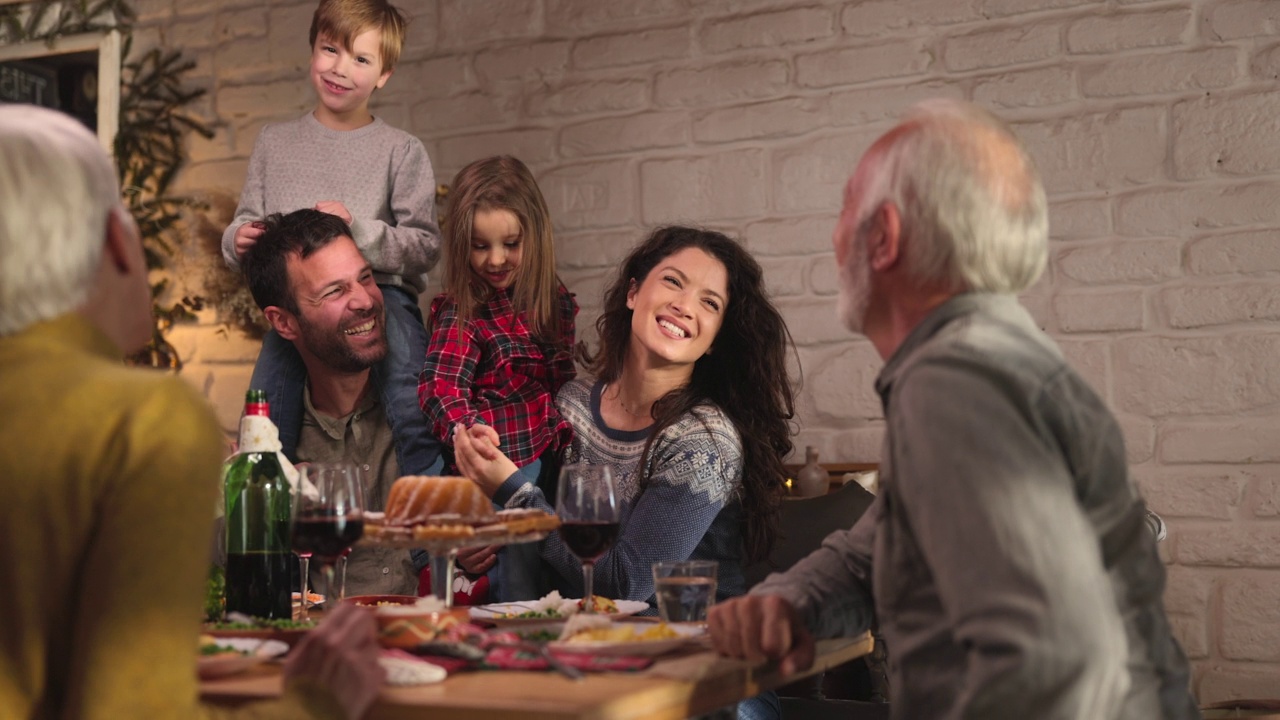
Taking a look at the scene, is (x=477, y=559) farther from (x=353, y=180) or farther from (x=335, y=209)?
(x=353, y=180)

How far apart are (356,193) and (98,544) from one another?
266 centimetres

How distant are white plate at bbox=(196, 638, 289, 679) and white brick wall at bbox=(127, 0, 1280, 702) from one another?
99.7 inches

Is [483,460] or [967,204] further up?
[967,204]

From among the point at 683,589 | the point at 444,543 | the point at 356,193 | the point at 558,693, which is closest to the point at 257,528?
the point at 444,543

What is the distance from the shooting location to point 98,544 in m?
1.22

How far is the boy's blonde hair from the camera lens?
11.9ft

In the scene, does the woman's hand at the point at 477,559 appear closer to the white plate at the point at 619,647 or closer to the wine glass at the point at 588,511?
the wine glass at the point at 588,511

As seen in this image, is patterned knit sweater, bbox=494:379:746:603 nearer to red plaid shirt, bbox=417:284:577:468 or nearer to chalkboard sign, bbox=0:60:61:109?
red plaid shirt, bbox=417:284:577:468

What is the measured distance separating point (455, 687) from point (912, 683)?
1.76 ft

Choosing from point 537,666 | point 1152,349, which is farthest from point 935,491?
point 1152,349

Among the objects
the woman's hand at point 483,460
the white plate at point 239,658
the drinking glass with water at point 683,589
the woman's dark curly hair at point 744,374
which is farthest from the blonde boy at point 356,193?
the white plate at point 239,658

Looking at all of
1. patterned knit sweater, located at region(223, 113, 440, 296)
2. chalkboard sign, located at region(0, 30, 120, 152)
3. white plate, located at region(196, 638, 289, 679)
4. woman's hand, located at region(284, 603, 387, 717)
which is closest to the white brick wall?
chalkboard sign, located at region(0, 30, 120, 152)

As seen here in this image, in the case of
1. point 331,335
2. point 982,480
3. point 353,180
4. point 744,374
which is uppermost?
point 353,180

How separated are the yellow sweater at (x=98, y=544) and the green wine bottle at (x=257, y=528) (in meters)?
0.82
